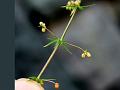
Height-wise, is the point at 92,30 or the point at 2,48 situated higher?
the point at 2,48

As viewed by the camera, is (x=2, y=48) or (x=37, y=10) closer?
(x=2, y=48)

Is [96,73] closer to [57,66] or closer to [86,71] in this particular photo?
[86,71]

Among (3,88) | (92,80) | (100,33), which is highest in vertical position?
(3,88)

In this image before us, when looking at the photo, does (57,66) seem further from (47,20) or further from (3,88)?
(3,88)

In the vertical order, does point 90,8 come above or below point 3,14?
below

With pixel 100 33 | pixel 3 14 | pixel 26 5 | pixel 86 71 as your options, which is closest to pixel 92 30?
pixel 100 33

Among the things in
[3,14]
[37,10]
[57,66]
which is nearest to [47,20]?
[37,10]
